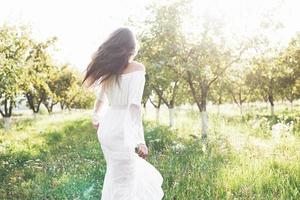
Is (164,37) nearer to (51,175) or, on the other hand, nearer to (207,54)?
(207,54)

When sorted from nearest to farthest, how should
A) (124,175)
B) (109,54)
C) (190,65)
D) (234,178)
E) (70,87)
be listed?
(109,54), (124,175), (234,178), (190,65), (70,87)

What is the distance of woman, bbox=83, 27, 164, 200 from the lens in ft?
17.7

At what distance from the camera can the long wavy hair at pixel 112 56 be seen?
5344 millimetres

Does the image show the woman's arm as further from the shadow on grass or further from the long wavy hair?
the shadow on grass

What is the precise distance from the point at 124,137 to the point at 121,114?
0.25m

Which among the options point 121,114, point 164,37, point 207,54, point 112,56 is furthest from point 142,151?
point 207,54

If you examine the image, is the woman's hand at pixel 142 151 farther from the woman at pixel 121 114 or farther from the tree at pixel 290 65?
the tree at pixel 290 65

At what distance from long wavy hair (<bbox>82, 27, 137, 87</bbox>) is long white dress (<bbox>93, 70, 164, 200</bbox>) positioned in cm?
13

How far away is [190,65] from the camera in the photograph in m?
14.0

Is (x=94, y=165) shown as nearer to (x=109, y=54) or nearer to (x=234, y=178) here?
(x=234, y=178)

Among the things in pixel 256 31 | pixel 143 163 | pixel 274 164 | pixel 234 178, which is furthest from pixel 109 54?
pixel 256 31

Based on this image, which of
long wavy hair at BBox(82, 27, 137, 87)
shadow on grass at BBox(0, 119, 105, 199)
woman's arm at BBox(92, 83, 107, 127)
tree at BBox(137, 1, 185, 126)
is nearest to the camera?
long wavy hair at BBox(82, 27, 137, 87)

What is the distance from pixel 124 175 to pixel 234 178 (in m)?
2.63

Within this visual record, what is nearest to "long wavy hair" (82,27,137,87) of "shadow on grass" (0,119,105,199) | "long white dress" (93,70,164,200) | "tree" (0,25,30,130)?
"long white dress" (93,70,164,200)
